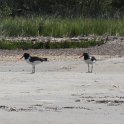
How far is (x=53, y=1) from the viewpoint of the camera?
55125 mm

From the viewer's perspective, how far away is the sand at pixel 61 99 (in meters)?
10.3

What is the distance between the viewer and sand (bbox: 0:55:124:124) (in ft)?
33.7

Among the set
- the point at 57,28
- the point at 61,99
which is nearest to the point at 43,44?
the point at 57,28

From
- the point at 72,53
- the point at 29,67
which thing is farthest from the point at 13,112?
the point at 72,53

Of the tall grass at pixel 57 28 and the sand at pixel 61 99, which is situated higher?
the tall grass at pixel 57 28

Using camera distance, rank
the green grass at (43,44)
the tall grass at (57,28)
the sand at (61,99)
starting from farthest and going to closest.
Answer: the tall grass at (57,28), the green grass at (43,44), the sand at (61,99)

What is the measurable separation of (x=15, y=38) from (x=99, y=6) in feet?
66.8

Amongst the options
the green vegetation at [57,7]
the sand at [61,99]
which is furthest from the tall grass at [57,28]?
the sand at [61,99]

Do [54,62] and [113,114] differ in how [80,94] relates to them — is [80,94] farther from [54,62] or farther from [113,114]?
[54,62]

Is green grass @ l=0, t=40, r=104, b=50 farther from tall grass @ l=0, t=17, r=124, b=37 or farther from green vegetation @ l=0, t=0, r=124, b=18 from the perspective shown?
green vegetation @ l=0, t=0, r=124, b=18

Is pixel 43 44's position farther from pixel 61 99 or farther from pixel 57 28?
pixel 61 99

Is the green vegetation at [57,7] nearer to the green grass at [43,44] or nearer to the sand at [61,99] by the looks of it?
the green grass at [43,44]

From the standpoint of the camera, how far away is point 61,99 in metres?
12.1

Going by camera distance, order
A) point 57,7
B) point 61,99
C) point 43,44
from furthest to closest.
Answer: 1. point 57,7
2. point 43,44
3. point 61,99
